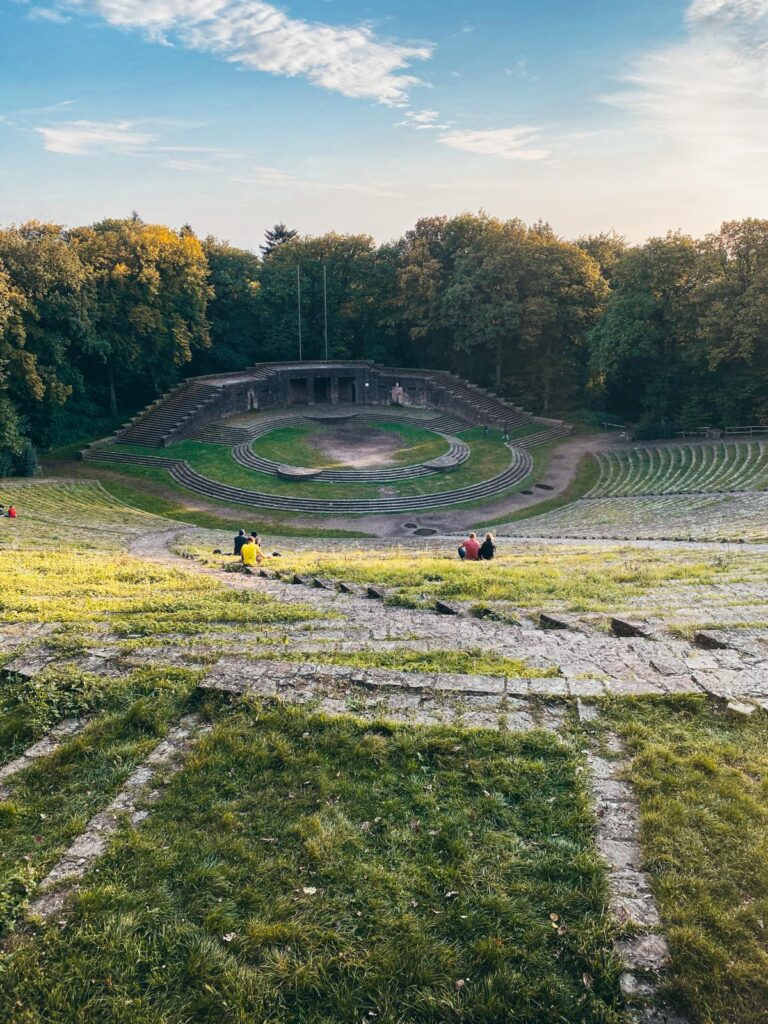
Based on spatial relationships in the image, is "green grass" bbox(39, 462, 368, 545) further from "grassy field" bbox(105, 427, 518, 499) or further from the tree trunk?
the tree trunk

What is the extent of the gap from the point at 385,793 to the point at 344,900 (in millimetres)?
1278

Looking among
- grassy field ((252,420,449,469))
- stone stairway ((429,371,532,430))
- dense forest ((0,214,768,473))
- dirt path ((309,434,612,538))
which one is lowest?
dirt path ((309,434,612,538))

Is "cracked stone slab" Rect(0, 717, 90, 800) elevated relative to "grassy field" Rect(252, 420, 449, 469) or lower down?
lower down

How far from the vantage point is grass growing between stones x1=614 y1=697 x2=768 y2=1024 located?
423 centimetres

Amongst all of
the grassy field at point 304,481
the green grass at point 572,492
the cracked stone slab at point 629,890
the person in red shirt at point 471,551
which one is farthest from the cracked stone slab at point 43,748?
the grassy field at point 304,481

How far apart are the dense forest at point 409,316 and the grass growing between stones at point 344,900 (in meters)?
30.8

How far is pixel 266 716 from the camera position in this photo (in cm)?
717

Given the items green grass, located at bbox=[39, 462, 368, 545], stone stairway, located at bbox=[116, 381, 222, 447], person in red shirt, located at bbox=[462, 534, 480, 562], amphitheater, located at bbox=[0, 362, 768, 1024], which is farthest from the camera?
stone stairway, located at bbox=[116, 381, 222, 447]

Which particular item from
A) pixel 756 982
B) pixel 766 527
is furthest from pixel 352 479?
pixel 756 982

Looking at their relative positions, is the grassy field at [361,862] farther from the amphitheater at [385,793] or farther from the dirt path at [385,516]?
the dirt path at [385,516]

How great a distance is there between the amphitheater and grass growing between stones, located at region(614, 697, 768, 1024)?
22mm

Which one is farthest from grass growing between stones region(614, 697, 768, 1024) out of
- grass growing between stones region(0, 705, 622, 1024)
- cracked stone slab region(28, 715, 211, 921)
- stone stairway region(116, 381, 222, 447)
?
stone stairway region(116, 381, 222, 447)

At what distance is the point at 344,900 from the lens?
16.2 feet

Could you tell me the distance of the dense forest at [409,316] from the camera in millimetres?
34594
